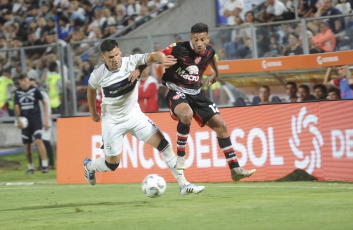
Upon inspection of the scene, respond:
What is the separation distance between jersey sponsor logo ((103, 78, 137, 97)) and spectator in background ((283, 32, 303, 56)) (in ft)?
20.7

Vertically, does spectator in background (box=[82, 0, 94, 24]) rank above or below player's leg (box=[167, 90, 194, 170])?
above

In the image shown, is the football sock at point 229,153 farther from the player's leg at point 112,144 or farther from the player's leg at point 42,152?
the player's leg at point 42,152

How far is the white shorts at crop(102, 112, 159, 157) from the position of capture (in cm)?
1001

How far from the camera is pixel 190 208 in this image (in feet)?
28.1

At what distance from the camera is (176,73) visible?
1023 cm

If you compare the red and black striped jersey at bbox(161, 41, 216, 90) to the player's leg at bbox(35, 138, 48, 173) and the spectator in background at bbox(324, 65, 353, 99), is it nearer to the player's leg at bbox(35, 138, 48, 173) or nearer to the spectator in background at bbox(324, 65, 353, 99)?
the spectator in background at bbox(324, 65, 353, 99)

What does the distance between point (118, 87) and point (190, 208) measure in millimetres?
2289

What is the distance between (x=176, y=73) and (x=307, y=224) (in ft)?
13.3

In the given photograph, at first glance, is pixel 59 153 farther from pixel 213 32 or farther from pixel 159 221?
pixel 159 221

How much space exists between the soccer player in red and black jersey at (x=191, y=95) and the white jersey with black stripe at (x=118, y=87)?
571mm

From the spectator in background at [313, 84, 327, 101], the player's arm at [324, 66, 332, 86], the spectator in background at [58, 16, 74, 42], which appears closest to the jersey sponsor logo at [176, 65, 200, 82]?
the spectator in background at [313, 84, 327, 101]

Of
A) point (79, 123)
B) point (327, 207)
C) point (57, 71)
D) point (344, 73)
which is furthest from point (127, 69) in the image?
point (57, 71)

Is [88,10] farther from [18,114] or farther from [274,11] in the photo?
[274,11]

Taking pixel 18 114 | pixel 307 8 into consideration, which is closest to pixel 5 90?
pixel 18 114
